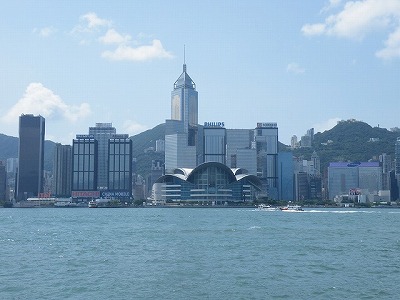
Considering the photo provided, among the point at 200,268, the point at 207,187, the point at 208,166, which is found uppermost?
the point at 208,166

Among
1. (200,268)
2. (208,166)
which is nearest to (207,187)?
(208,166)

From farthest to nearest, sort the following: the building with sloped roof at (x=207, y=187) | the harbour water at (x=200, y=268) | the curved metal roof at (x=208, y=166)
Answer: the building with sloped roof at (x=207, y=187) < the curved metal roof at (x=208, y=166) < the harbour water at (x=200, y=268)

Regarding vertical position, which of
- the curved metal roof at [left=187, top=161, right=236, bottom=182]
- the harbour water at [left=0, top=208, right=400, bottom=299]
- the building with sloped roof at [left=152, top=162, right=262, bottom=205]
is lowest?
the harbour water at [left=0, top=208, right=400, bottom=299]

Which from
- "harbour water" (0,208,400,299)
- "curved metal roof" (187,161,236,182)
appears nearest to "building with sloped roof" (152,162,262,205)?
"curved metal roof" (187,161,236,182)

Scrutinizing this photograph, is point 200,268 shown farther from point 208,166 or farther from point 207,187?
point 207,187

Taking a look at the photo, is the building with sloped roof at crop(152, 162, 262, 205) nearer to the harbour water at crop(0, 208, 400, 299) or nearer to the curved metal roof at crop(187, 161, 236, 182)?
the curved metal roof at crop(187, 161, 236, 182)

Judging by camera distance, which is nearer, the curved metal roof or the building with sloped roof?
the curved metal roof

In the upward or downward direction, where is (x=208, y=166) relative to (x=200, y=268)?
upward

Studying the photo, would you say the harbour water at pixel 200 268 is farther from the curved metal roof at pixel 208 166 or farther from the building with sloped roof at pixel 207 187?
the building with sloped roof at pixel 207 187

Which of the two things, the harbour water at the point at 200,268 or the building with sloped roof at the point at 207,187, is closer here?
the harbour water at the point at 200,268

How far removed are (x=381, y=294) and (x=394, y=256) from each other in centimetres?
1270

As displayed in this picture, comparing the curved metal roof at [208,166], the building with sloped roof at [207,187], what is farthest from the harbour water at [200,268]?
the building with sloped roof at [207,187]

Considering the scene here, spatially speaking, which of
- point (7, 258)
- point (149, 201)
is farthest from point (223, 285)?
point (149, 201)

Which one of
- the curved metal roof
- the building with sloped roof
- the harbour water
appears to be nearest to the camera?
the harbour water
